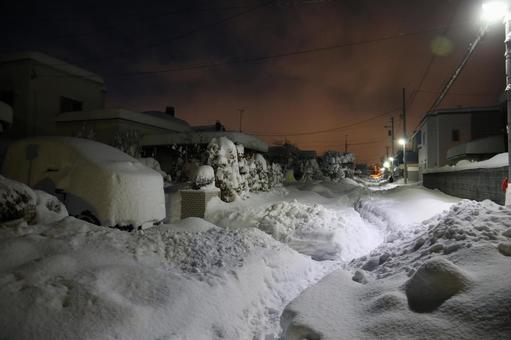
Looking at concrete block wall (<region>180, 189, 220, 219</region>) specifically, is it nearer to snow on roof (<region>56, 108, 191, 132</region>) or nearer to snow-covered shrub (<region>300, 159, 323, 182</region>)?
snow on roof (<region>56, 108, 191, 132</region>)

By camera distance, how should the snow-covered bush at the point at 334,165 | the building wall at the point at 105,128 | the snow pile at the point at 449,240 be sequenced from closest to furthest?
the snow pile at the point at 449,240, the building wall at the point at 105,128, the snow-covered bush at the point at 334,165

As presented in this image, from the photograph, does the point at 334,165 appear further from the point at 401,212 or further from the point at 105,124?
the point at 401,212

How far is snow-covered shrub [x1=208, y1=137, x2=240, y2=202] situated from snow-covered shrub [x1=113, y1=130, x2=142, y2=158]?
23.7 ft

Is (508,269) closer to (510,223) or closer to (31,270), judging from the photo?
(510,223)

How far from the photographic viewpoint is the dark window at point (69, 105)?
23.7 meters

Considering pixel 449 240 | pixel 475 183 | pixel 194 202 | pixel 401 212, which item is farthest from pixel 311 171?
pixel 449 240

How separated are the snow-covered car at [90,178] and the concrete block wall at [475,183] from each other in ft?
28.4

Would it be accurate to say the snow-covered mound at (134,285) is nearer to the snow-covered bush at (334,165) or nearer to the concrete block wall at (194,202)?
the concrete block wall at (194,202)

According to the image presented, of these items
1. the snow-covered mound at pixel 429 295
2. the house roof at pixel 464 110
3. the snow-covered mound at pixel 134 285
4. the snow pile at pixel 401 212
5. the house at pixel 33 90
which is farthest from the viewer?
the house roof at pixel 464 110

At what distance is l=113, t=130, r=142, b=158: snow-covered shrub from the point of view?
772 inches

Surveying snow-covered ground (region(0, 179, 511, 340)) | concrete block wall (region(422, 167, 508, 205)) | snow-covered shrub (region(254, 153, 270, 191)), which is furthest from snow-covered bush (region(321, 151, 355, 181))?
snow-covered ground (region(0, 179, 511, 340))

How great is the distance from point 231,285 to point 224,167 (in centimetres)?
1069

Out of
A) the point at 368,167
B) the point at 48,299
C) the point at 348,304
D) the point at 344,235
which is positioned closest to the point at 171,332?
the point at 48,299

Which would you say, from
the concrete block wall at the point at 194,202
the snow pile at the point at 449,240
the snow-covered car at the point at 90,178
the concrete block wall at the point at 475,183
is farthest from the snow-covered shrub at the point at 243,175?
the snow pile at the point at 449,240
